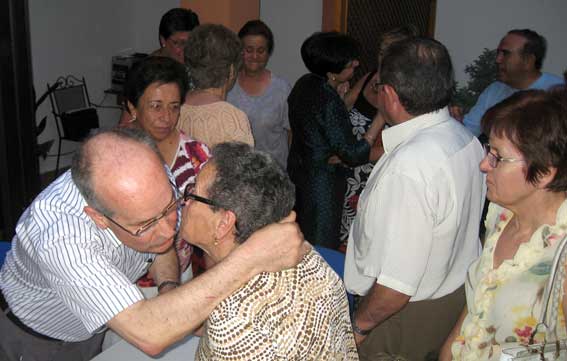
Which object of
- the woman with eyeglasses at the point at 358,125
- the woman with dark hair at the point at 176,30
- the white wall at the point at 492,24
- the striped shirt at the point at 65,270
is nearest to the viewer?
the striped shirt at the point at 65,270

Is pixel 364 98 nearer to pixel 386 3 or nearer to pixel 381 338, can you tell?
pixel 381 338

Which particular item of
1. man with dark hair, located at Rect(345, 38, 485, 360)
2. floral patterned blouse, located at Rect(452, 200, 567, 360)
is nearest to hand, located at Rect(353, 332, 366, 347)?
man with dark hair, located at Rect(345, 38, 485, 360)

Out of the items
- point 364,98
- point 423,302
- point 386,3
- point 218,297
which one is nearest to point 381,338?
point 423,302

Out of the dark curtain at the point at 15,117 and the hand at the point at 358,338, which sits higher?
the dark curtain at the point at 15,117

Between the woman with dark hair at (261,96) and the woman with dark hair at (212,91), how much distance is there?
2.95 feet

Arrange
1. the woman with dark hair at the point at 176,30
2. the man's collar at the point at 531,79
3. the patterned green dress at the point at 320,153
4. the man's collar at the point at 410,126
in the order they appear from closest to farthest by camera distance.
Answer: the man's collar at the point at 410,126 < the patterned green dress at the point at 320,153 < the man's collar at the point at 531,79 < the woman with dark hair at the point at 176,30

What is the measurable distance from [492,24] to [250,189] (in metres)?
6.33

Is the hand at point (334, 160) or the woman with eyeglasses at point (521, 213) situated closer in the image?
the woman with eyeglasses at point (521, 213)

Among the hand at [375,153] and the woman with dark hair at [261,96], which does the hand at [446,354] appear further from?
the woman with dark hair at [261,96]

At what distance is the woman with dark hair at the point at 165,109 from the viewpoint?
264 cm

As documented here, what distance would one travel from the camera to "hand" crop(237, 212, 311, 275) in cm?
148

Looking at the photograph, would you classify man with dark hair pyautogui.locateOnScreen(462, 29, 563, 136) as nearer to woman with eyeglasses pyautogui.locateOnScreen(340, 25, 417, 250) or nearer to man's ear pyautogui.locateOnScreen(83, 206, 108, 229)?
woman with eyeglasses pyautogui.locateOnScreen(340, 25, 417, 250)

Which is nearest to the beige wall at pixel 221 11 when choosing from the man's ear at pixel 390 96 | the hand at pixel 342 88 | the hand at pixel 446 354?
the hand at pixel 342 88

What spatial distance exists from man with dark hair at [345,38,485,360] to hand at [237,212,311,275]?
613 millimetres
